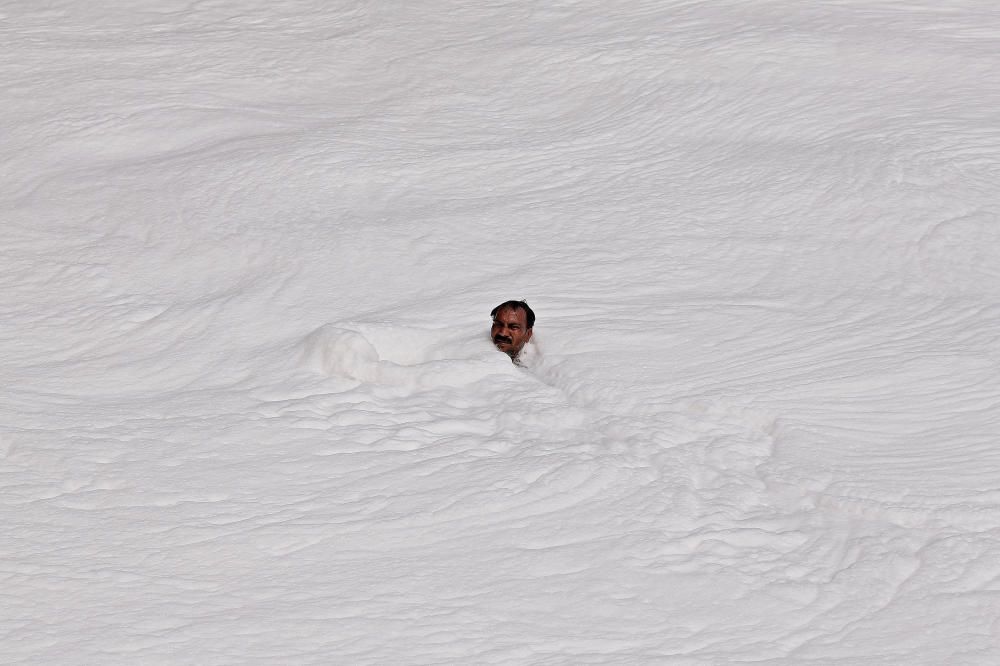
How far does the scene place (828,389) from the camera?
176 inches

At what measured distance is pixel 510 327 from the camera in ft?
15.7

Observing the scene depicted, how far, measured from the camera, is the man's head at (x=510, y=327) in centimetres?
478

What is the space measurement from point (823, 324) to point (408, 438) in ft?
5.29

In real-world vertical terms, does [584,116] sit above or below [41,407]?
above

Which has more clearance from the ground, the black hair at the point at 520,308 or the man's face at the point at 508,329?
the black hair at the point at 520,308

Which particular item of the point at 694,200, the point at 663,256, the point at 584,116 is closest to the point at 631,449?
the point at 663,256

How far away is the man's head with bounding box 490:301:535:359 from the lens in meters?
4.78

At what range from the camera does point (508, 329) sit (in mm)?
4777

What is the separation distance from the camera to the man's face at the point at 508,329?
4777 mm

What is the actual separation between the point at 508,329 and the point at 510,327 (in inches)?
0.5

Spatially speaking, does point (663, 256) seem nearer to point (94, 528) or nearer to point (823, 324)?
point (823, 324)

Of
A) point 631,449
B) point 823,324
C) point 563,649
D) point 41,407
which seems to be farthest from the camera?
point 823,324

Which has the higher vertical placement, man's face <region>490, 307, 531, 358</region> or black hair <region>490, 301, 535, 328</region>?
black hair <region>490, 301, 535, 328</region>

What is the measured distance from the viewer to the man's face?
15.7 feet
